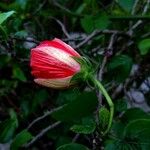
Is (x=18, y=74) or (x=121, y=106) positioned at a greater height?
(x=121, y=106)

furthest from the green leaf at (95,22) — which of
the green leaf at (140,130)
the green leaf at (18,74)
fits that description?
the green leaf at (140,130)

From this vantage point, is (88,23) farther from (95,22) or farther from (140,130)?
(140,130)

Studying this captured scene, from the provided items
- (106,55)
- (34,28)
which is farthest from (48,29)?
(106,55)

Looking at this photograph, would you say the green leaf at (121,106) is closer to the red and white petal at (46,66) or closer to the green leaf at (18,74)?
the red and white petal at (46,66)

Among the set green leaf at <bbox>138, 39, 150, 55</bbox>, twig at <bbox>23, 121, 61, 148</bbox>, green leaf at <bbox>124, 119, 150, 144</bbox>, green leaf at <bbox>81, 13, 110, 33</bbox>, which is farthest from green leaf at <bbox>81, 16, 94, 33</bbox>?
green leaf at <bbox>124, 119, 150, 144</bbox>

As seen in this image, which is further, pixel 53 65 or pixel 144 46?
pixel 144 46

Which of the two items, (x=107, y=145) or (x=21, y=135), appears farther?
(x=21, y=135)

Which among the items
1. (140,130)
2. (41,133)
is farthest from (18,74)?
(140,130)

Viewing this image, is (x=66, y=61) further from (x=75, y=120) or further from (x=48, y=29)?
(x=48, y=29)
